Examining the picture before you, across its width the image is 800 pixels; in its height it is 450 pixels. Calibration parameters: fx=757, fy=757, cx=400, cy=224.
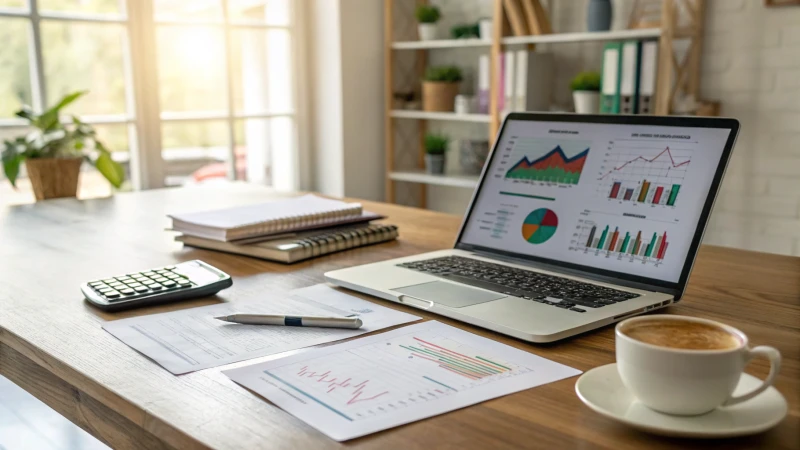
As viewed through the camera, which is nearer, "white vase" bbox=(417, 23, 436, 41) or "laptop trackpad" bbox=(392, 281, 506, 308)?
"laptop trackpad" bbox=(392, 281, 506, 308)

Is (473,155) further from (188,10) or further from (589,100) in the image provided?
(188,10)

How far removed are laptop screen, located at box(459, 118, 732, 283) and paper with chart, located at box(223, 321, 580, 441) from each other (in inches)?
11.2

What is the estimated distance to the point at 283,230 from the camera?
129 cm

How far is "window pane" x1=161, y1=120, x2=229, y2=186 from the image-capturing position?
3.36 meters

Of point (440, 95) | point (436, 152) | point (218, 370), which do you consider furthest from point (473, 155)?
point (218, 370)

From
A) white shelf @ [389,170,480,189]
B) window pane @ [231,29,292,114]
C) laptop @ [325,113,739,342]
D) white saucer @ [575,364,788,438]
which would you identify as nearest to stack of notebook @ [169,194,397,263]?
laptop @ [325,113,739,342]

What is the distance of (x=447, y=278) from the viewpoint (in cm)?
101

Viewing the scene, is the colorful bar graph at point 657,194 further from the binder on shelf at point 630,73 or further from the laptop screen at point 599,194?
the binder on shelf at point 630,73

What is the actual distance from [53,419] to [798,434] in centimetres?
180

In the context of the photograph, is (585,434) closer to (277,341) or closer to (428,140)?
(277,341)

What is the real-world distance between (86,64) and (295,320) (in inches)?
104

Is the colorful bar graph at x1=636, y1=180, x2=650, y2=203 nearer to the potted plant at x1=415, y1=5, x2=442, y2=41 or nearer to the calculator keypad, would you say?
the calculator keypad

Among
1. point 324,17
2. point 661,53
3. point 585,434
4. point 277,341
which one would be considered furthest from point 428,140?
point 585,434

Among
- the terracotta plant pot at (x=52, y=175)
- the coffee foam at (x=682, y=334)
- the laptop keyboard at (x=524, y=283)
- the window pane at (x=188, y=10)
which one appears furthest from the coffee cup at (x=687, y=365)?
the window pane at (x=188, y=10)
